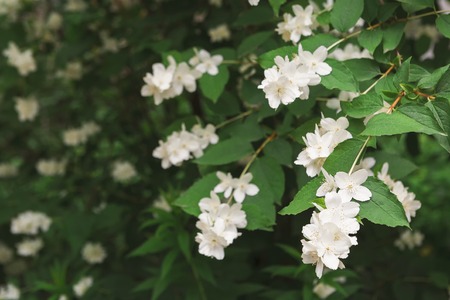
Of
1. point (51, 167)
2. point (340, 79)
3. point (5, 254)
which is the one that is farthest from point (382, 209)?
point (5, 254)

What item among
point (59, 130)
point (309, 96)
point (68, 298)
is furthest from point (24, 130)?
point (309, 96)

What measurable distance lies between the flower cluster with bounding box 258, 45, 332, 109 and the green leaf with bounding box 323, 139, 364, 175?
0.19 metres

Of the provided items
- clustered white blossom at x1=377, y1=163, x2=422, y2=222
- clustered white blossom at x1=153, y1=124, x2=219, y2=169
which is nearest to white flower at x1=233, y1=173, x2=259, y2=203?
clustered white blossom at x1=153, y1=124, x2=219, y2=169

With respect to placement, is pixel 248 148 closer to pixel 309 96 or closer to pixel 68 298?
pixel 309 96

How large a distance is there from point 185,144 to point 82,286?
86 centimetres

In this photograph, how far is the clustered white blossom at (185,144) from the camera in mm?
1674

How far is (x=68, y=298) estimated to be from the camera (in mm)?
2223

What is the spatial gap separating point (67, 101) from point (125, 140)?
0.45 m

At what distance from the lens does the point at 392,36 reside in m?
1.46

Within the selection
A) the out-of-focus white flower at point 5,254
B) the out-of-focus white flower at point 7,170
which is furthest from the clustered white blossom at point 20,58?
the out-of-focus white flower at point 5,254

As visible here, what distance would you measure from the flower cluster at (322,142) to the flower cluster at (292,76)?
104 millimetres

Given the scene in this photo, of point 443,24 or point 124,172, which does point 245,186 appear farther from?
point 124,172

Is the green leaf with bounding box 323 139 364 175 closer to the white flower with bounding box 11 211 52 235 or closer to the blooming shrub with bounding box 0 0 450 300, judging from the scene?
the blooming shrub with bounding box 0 0 450 300

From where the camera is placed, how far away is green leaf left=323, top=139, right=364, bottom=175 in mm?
1185
